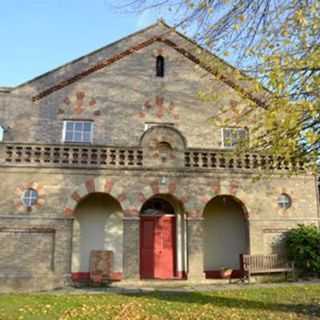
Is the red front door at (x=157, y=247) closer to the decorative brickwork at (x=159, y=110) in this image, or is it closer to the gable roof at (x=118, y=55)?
the decorative brickwork at (x=159, y=110)

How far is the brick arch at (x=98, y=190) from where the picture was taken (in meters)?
15.3

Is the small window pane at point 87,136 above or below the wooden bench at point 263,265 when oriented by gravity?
above

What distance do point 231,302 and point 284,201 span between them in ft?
21.9

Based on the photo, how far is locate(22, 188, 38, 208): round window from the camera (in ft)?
49.6

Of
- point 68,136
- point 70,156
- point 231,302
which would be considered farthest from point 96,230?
point 231,302

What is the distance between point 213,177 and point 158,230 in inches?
130

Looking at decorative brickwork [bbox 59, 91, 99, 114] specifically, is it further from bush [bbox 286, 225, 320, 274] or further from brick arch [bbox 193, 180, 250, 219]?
bush [bbox 286, 225, 320, 274]

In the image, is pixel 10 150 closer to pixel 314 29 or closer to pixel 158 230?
pixel 158 230

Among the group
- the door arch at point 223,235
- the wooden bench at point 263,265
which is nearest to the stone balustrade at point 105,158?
the door arch at point 223,235

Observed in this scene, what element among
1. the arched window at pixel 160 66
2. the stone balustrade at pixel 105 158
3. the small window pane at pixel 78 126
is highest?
the arched window at pixel 160 66

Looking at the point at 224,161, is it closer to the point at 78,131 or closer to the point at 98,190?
the point at 98,190

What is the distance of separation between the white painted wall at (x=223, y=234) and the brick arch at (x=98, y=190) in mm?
4222

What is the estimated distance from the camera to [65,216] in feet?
49.5

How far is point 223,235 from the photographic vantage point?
17766 mm
